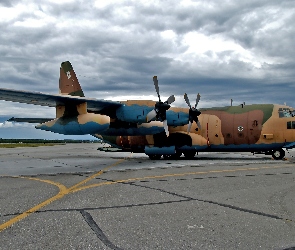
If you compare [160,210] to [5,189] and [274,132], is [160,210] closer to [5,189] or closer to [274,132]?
[5,189]

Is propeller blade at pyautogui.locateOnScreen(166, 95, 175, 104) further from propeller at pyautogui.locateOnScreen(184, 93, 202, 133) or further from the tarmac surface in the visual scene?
the tarmac surface

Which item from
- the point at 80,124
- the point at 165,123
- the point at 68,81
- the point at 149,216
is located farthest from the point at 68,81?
the point at 149,216

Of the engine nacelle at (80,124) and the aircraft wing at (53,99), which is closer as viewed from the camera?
the aircraft wing at (53,99)

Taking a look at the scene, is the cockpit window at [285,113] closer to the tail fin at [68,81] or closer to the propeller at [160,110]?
the propeller at [160,110]

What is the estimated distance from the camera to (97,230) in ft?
20.5

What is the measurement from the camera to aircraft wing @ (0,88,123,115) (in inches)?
767

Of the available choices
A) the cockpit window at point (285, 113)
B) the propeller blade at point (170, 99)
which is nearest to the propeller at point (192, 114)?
the propeller blade at point (170, 99)

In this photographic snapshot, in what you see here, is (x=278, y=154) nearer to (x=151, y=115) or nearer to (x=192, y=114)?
(x=192, y=114)

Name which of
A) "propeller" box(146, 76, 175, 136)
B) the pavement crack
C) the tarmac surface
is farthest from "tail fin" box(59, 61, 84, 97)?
the pavement crack

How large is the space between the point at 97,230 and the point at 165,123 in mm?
17538

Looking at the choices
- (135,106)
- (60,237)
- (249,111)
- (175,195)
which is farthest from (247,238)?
(249,111)

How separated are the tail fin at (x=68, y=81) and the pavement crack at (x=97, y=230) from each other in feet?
70.7

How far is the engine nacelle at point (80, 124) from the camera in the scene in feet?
67.5

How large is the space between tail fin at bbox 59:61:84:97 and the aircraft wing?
4.48m
